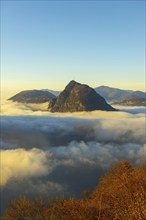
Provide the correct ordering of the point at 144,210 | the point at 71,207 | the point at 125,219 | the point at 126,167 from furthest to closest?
the point at 126,167 < the point at 71,207 < the point at 125,219 < the point at 144,210

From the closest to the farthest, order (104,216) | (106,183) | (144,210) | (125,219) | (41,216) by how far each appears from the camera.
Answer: (144,210) → (125,219) → (104,216) → (41,216) → (106,183)

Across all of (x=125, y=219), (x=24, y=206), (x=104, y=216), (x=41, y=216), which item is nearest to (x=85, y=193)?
(x=24, y=206)

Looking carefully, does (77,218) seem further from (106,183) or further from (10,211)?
(106,183)

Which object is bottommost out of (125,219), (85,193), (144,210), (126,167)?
(85,193)

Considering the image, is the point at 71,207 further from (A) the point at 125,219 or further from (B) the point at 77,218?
(A) the point at 125,219

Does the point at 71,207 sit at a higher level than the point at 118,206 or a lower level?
lower

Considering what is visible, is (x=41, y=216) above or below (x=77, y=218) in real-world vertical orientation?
below

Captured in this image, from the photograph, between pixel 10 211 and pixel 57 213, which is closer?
pixel 57 213

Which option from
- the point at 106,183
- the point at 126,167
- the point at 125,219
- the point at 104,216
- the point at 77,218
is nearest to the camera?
the point at 125,219

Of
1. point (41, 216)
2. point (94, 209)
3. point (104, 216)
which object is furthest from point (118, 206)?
point (41, 216)
